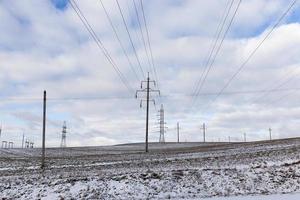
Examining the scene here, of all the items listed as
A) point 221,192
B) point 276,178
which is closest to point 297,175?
point 276,178

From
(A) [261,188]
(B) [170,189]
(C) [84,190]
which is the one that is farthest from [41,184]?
(A) [261,188]

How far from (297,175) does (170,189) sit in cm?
790

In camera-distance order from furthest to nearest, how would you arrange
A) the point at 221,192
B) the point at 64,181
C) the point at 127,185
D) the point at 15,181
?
1. the point at 15,181
2. the point at 64,181
3. the point at 127,185
4. the point at 221,192

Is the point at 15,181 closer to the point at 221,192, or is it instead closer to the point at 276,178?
the point at 221,192

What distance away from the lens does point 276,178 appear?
26.6 m

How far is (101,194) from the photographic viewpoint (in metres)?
25.7

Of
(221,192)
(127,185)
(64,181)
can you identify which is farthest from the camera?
(64,181)

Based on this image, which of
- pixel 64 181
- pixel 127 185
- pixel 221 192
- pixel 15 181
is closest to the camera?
pixel 221 192

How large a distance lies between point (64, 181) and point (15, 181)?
537 cm

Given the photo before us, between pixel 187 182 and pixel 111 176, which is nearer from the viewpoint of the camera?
pixel 187 182

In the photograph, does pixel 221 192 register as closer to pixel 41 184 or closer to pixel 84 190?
pixel 84 190

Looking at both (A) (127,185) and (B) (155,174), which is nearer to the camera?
(A) (127,185)

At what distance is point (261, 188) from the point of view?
25.6 m

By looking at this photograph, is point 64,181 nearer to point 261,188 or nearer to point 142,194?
point 142,194
